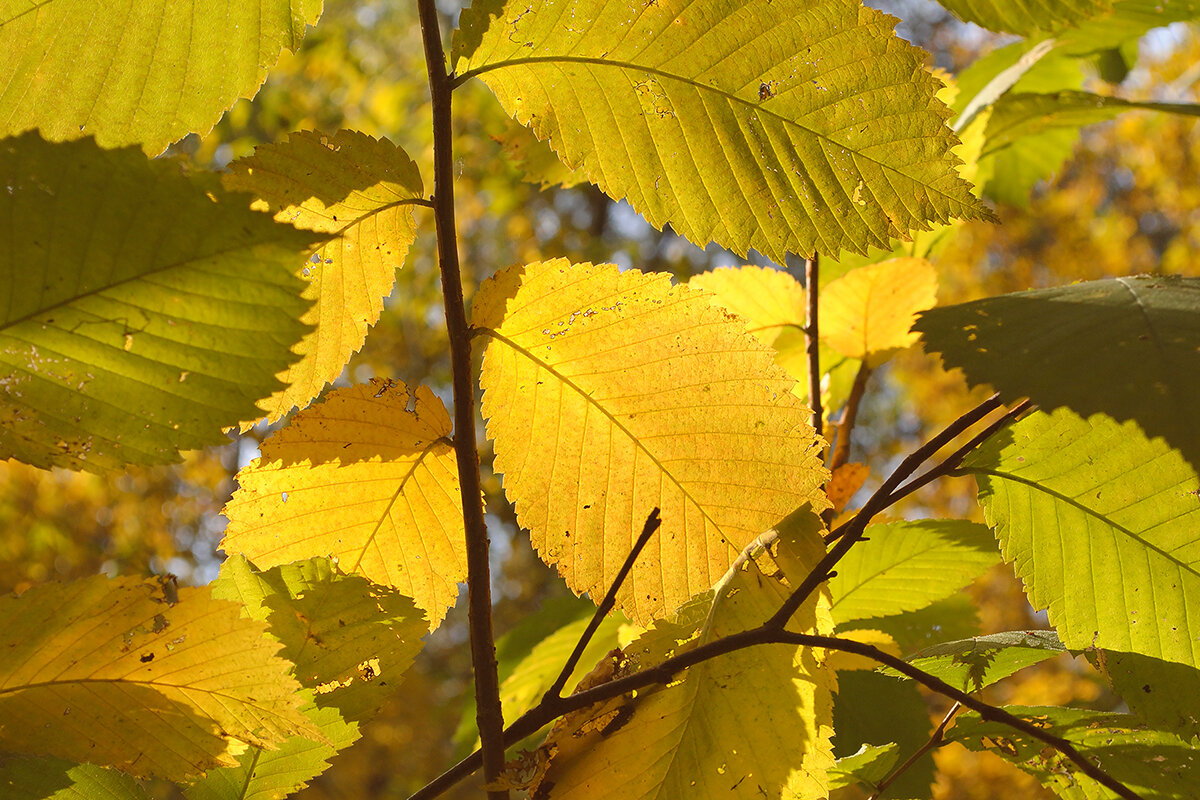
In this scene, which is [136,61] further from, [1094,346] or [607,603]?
[1094,346]

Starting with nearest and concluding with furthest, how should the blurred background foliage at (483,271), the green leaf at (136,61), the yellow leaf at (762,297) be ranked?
the green leaf at (136,61) < the yellow leaf at (762,297) < the blurred background foliage at (483,271)

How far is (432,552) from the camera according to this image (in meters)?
0.51

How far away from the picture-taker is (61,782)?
1.23 ft

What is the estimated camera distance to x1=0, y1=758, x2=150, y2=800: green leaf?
0.36m

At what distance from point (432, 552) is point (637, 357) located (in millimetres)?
162

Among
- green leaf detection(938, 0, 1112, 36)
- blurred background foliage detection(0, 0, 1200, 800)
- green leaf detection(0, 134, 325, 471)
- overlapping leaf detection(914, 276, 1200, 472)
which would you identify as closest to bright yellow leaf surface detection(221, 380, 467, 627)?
green leaf detection(0, 134, 325, 471)

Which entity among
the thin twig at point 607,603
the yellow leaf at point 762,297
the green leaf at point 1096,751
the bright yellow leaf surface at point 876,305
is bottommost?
the green leaf at point 1096,751

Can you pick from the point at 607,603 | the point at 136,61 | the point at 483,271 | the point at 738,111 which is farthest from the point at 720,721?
the point at 483,271

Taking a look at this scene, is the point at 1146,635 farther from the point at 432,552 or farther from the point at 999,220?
the point at 432,552

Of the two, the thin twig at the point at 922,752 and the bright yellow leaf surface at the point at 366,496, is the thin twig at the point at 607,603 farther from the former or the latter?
the thin twig at the point at 922,752

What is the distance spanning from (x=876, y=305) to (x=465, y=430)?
1.60ft

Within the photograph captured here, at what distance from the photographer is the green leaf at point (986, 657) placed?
533 millimetres

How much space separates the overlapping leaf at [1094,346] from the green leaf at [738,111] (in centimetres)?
5

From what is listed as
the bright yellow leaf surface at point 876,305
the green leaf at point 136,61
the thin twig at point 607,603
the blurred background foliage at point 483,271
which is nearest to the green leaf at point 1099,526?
the thin twig at point 607,603
